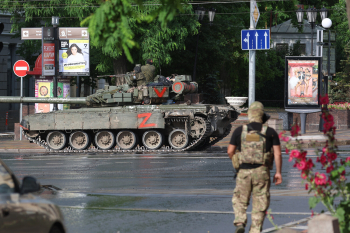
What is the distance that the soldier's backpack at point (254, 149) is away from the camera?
22.4 ft

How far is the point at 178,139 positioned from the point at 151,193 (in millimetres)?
9581

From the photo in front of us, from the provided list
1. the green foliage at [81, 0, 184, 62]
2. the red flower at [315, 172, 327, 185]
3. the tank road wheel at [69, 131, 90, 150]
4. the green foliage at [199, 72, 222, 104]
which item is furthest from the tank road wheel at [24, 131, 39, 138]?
the red flower at [315, 172, 327, 185]

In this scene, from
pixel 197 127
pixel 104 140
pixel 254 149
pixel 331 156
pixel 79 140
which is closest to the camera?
pixel 331 156

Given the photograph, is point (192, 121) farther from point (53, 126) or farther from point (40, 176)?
point (40, 176)

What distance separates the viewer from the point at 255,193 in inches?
270

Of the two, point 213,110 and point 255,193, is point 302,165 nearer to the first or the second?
point 255,193

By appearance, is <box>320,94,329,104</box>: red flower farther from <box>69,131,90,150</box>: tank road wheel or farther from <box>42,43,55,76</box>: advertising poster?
<box>42,43,55,76</box>: advertising poster

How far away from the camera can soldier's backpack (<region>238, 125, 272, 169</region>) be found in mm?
6816

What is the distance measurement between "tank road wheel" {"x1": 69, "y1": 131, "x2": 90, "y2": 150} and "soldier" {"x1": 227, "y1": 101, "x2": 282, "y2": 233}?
1486 centimetres

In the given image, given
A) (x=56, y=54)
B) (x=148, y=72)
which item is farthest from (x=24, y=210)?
(x=56, y=54)

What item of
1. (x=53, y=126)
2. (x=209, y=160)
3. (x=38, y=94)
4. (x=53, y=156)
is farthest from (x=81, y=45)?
(x=209, y=160)

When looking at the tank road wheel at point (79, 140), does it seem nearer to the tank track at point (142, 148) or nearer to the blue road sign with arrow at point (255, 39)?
the tank track at point (142, 148)

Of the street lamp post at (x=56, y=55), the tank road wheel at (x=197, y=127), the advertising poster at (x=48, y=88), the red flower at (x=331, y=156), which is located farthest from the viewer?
the advertising poster at (x=48, y=88)

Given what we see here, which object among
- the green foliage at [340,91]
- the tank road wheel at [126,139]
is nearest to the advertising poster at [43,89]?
the tank road wheel at [126,139]
